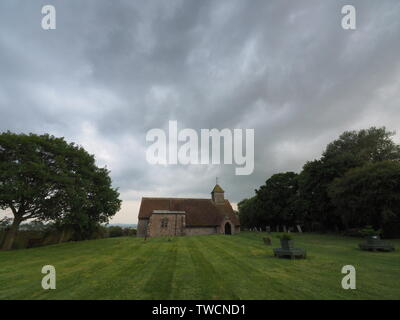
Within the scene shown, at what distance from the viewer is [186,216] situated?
36688mm

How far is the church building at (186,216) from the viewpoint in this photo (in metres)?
32.8

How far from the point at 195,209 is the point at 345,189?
25.6m

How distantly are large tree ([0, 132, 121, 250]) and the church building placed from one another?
1207cm

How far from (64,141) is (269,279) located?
80.6 feet

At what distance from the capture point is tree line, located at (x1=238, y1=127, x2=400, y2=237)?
20.0 meters

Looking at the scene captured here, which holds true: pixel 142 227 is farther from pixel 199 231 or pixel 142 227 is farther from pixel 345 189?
pixel 345 189

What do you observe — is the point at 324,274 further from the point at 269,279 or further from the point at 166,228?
the point at 166,228

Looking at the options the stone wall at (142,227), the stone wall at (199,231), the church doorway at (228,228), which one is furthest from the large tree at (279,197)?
the stone wall at (142,227)

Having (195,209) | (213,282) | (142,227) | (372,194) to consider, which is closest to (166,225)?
(142,227)

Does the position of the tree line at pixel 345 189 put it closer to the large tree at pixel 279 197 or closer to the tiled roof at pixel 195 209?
the large tree at pixel 279 197

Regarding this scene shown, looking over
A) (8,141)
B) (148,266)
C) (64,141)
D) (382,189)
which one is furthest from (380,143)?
(8,141)

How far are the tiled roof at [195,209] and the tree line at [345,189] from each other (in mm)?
11891

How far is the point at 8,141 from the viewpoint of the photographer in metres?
18.5

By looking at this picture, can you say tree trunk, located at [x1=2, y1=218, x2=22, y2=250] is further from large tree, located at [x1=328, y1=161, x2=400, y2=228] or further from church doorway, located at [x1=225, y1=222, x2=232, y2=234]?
large tree, located at [x1=328, y1=161, x2=400, y2=228]
